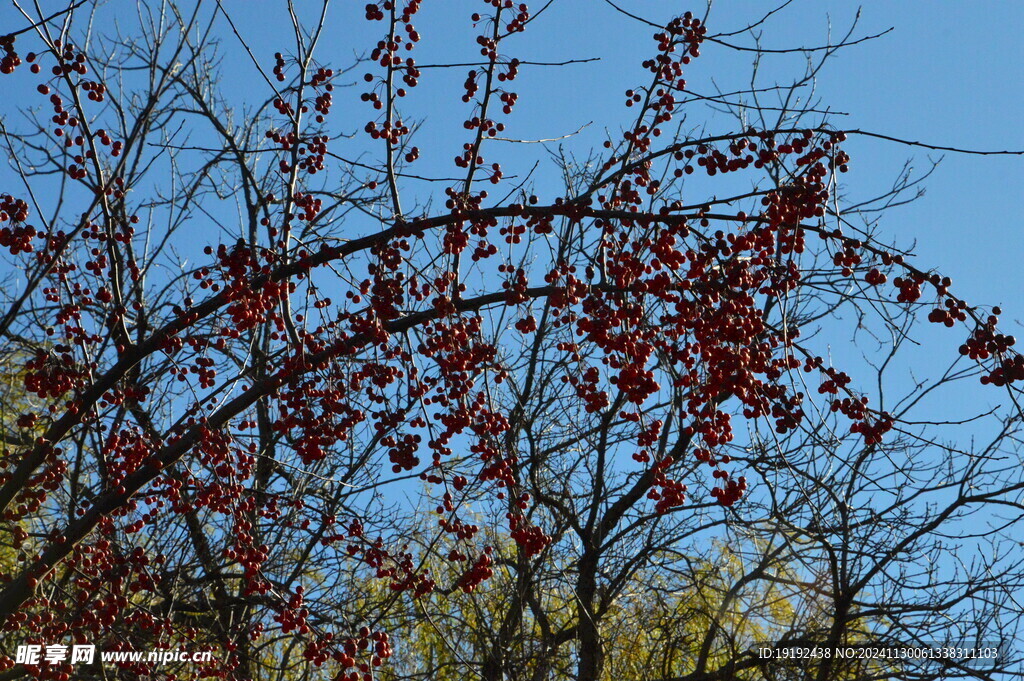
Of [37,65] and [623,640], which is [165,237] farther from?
[623,640]

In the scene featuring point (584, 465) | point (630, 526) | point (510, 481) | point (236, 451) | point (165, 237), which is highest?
point (165, 237)

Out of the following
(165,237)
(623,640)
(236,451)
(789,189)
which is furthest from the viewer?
(623,640)

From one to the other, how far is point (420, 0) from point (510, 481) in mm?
2435

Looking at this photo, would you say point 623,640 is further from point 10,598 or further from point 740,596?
point 10,598

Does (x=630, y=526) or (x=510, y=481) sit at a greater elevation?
(x=630, y=526)

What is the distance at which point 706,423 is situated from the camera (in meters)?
3.97

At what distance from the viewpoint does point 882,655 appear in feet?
28.2

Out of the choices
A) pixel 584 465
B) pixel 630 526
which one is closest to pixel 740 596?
pixel 630 526

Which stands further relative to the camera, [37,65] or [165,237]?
[165,237]

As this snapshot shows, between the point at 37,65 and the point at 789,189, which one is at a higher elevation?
the point at 37,65

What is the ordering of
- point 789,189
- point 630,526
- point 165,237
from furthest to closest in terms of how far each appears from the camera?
point 630,526, point 165,237, point 789,189

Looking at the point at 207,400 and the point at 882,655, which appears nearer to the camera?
the point at 207,400

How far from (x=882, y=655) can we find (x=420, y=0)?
21.6 feet

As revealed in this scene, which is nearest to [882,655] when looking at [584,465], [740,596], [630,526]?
[740,596]
